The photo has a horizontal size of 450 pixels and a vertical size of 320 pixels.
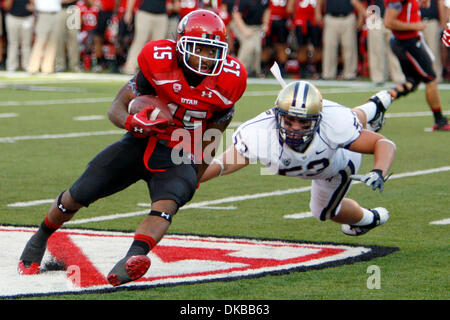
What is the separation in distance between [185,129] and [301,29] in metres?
14.4

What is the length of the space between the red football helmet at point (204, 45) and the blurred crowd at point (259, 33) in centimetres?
1152

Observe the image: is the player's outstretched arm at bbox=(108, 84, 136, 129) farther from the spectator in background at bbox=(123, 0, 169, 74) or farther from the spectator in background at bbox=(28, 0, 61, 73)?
the spectator in background at bbox=(28, 0, 61, 73)

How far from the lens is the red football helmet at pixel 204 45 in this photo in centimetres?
523

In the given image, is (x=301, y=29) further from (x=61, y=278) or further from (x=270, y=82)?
(x=61, y=278)

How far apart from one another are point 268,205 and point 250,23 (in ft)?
39.2

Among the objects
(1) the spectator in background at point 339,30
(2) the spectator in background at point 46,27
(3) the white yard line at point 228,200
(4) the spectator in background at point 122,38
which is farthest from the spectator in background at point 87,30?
(3) the white yard line at point 228,200

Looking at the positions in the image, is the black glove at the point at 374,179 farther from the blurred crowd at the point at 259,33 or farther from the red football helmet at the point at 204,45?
the blurred crowd at the point at 259,33

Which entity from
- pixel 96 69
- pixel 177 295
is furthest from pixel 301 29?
pixel 177 295

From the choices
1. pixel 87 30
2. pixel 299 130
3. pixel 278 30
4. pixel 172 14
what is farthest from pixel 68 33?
pixel 299 130

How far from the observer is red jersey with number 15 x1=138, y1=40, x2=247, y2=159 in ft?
17.4

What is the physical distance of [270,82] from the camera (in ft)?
61.9

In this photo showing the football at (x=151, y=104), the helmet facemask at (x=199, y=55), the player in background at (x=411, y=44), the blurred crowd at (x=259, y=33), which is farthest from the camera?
the blurred crowd at (x=259, y=33)

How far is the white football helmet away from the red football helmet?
393 millimetres

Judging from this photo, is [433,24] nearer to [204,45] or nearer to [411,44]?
[411,44]
